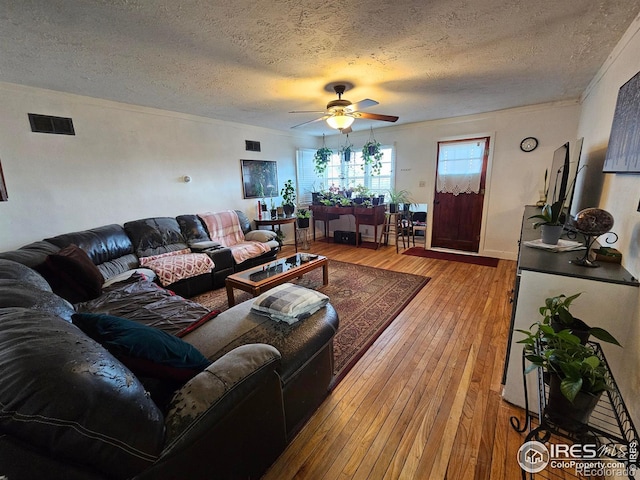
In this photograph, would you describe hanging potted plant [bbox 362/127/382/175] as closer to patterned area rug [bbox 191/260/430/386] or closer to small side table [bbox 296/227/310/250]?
small side table [bbox 296/227/310/250]

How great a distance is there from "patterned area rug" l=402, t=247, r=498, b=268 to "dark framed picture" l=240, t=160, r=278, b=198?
289 centimetres

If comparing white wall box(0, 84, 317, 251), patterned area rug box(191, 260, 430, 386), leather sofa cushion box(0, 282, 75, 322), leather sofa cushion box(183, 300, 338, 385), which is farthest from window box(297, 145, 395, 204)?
leather sofa cushion box(0, 282, 75, 322)

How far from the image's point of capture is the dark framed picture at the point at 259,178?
4.91 meters

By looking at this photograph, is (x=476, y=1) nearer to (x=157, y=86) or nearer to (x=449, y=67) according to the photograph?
(x=449, y=67)

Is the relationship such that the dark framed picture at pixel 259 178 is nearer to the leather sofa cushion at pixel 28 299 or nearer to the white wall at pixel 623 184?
the leather sofa cushion at pixel 28 299

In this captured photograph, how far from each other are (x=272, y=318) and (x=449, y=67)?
2638 mm

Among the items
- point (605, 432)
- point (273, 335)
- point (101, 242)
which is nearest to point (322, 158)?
point (101, 242)

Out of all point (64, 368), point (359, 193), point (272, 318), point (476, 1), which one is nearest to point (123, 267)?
point (272, 318)

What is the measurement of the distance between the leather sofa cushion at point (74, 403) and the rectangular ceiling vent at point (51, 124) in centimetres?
305

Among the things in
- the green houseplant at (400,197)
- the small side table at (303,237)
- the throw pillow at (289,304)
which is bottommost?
the small side table at (303,237)

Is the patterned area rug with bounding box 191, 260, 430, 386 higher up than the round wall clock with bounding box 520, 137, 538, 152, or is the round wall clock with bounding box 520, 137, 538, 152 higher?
the round wall clock with bounding box 520, 137, 538, 152

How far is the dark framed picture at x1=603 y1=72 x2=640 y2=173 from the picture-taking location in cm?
144

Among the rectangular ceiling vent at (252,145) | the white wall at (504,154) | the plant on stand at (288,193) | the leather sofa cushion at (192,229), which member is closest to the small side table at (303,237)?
the plant on stand at (288,193)

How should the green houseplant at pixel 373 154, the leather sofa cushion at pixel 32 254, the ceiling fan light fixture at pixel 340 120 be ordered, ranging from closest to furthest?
1. the leather sofa cushion at pixel 32 254
2. the ceiling fan light fixture at pixel 340 120
3. the green houseplant at pixel 373 154
